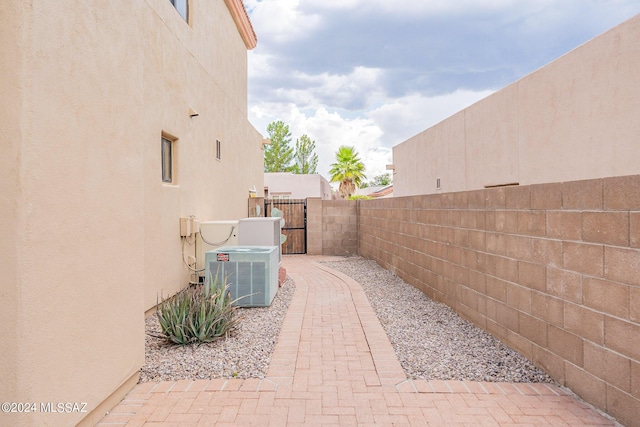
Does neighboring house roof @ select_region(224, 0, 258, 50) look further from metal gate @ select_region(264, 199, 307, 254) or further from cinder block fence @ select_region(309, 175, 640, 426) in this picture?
cinder block fence @ select_region(309, 175, 640, 426)

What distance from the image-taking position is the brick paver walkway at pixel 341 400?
9.71ft

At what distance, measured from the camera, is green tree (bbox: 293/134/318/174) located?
49.4m

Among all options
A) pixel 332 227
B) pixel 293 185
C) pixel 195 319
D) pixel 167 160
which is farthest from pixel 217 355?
pixel 293 185

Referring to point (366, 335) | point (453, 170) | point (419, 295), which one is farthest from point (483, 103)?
point (366, 335)

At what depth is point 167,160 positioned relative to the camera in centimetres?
691

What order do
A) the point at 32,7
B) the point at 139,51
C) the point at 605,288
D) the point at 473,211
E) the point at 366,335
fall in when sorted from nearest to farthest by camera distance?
the point at 32,7, the point at 605,288, the point at 139,51, the point at 366,335, the point at 473,211

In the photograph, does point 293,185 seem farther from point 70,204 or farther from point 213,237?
point 70,204

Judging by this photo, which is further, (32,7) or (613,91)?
(613,91)

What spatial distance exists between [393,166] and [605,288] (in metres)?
18.2

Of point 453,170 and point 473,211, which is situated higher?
point 453,170

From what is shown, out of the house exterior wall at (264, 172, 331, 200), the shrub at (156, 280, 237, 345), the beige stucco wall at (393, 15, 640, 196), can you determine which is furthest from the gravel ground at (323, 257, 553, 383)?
the house exterior wall at (264, 172, 331, 200)

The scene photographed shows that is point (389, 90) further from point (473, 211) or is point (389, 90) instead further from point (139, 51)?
point (139, 51)

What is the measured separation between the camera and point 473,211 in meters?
5.31

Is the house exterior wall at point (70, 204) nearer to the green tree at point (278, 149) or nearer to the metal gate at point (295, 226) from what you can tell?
the metal gate at point (295, 226)
